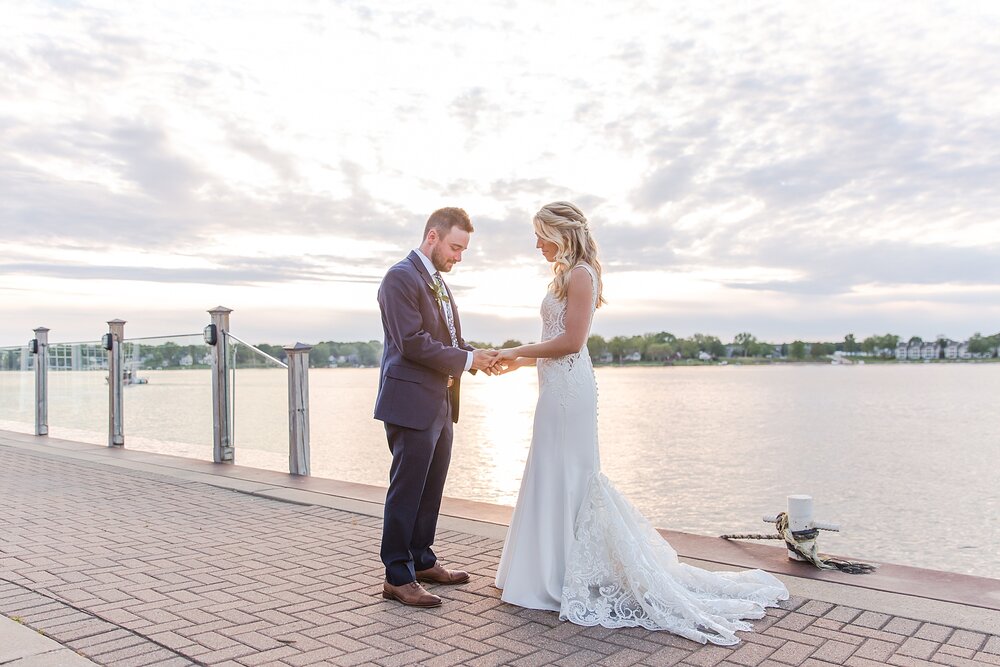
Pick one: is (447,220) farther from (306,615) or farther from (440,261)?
(306,615)

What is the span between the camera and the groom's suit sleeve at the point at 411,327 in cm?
389

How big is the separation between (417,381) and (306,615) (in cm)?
121

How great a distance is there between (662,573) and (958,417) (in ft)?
115

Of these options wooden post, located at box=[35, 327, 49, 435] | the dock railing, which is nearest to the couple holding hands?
the dock railing

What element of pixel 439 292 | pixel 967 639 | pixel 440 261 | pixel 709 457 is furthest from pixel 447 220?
pixel 709 457

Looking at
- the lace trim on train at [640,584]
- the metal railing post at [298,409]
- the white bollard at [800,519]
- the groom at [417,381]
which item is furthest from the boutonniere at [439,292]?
the metal railing post at [298,409]

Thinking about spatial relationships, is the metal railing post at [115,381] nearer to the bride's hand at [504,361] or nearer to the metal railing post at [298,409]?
the metal railing post at [298,409]

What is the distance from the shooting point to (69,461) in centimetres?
930

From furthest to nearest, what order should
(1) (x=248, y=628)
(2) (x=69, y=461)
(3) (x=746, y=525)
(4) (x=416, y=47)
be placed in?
1. (4) (x=416, y=47)
2. (3) (x=746, y=525)
3. (2) (x=69, y=461)
4. (1) (x=248, y=628)

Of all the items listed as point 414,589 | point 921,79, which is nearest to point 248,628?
point 414,589

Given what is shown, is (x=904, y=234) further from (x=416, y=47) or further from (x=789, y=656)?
(x=789, y=656)

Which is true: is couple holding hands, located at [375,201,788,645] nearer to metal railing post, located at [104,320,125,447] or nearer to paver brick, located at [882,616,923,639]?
paver brick, located at [882,616,923,639]

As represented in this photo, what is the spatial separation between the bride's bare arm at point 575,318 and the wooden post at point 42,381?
1137cm

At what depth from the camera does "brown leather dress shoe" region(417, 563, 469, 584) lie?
414 centimetres
